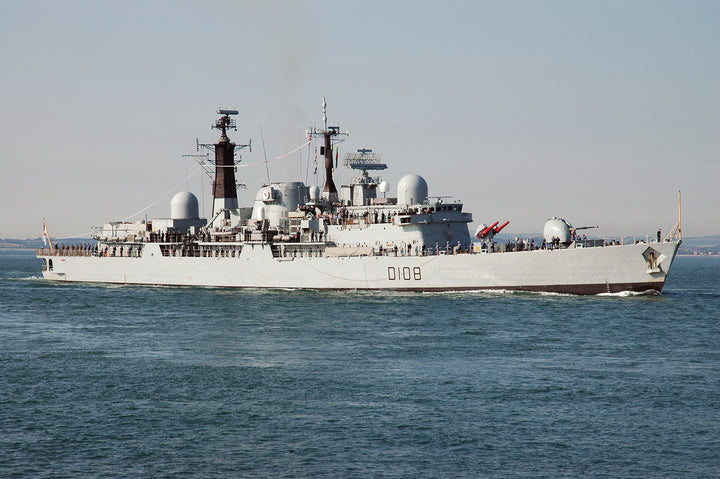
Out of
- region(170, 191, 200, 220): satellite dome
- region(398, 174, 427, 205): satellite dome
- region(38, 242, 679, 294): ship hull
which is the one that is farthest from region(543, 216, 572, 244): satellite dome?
region(170, 191, 200, 220): satellite dome

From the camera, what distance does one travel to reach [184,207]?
64.0m

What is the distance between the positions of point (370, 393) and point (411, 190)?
97.1ft

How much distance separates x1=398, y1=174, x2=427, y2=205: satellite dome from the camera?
5041 centimetres

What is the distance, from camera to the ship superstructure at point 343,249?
137 feet

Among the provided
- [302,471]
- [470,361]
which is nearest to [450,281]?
[470,361]

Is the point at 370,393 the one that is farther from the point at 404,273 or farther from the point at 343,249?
the point at 343,249

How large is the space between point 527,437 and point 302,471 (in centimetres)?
589

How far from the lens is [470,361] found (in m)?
26.6

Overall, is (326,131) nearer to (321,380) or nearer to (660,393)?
(321,380)

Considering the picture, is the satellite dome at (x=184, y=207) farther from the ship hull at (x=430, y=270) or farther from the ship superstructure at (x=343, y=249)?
the ship hull at (x=430, y=270)

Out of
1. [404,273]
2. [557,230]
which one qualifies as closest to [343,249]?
[404,273]

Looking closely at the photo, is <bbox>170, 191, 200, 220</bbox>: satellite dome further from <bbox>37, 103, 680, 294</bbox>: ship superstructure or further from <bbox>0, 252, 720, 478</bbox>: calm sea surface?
<bbox>0, 252, 720, 478</bbox>: calm sea surface

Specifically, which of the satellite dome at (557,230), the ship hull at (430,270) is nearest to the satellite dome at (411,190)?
the ship hull at (430,270)

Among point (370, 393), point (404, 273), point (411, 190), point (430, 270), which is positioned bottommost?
point (370, 393)
